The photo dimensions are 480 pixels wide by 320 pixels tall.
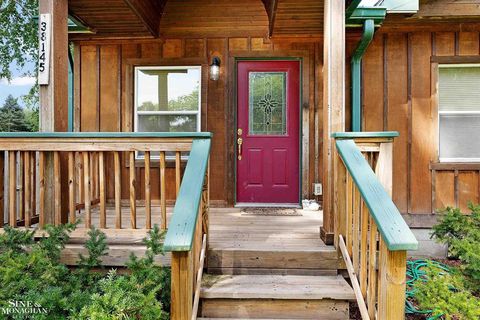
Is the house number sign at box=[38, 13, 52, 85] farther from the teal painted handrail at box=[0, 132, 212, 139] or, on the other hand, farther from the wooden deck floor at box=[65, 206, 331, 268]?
the wooden deck floor at box=[65, 206, 331, 268]

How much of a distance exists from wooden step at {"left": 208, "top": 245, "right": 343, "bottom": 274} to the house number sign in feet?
6.69

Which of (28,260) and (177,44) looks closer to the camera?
(28,260)

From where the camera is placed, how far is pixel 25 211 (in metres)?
2.68

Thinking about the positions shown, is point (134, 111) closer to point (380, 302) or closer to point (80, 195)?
point (80, 195)

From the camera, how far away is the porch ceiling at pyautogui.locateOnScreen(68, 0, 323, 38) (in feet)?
12.5

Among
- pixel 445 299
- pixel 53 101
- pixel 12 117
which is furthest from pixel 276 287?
pixel 12 117

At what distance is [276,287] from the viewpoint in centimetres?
232

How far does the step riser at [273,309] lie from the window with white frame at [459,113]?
10.2 feet

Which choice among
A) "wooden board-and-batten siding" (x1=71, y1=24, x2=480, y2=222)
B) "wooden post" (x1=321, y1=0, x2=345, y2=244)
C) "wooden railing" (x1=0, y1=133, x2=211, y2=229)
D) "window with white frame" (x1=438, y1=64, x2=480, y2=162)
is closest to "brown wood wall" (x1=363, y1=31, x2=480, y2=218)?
"wooden board-and-batten siding" (x1=71, y1=24, x2=480, y2=222)

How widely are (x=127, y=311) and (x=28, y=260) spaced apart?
87 cm

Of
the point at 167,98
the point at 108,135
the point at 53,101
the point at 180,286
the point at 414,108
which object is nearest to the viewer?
the point at 180,286

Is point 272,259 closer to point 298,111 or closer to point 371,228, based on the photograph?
point 371,228

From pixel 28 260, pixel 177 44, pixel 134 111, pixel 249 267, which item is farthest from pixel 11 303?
pixel 177 44

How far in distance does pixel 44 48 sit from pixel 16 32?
26.3 feet
